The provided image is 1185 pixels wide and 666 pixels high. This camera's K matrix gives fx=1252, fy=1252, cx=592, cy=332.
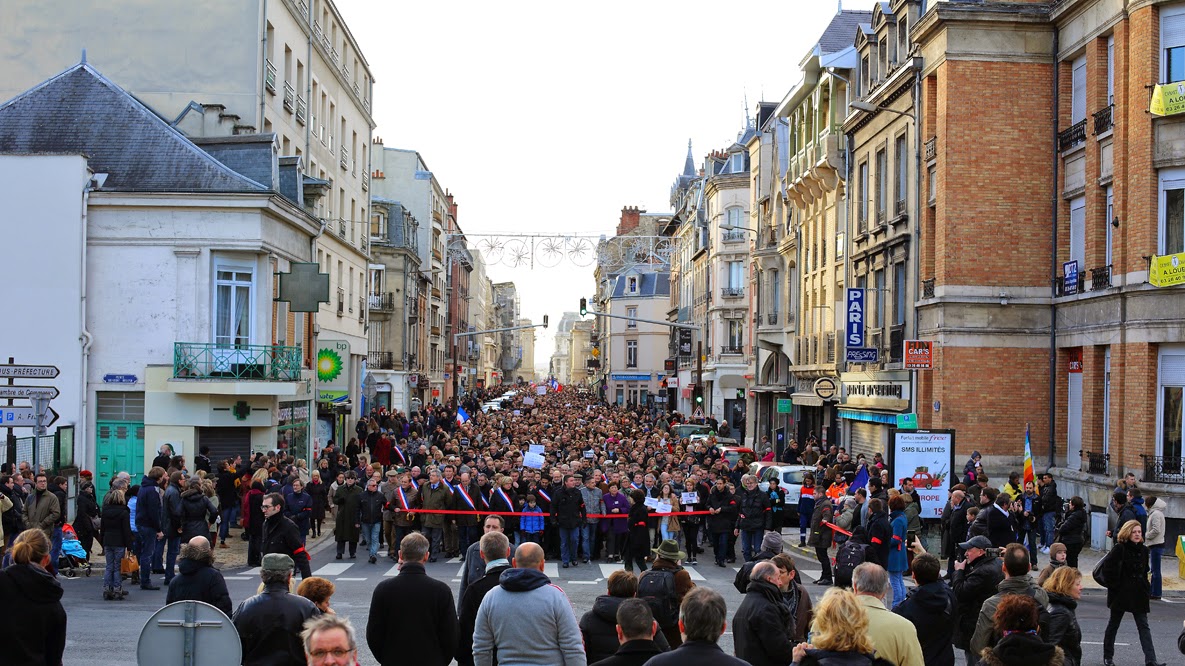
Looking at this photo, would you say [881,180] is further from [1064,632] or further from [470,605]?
[470,605]

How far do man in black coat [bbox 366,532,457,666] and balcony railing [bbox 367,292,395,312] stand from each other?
46.6 m

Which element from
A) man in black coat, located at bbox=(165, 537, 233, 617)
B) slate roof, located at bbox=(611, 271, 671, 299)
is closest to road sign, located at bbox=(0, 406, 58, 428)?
man in black coat, located at bbox=(165, 537, 233, 617)

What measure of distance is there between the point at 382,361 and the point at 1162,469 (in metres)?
38.8

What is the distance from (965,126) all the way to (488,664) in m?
20.6

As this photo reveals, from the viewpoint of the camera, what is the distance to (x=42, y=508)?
1650 centimetres

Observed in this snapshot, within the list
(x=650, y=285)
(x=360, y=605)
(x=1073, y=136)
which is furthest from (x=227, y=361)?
(x=650, y=285)

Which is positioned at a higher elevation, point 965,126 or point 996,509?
point 965,126

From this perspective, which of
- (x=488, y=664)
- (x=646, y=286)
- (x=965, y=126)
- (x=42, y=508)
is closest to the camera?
(x=488, y=664)

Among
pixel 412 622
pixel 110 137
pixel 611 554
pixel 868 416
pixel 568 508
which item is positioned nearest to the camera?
pixel 412 622

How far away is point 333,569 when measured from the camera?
763 inches

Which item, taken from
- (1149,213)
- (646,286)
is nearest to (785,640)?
(1149,213)

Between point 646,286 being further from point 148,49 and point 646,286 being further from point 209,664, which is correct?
point 209,664

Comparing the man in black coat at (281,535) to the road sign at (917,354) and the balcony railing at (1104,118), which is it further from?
the balcony railing at (1104,118)

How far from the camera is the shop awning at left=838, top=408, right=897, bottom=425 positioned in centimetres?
2991
